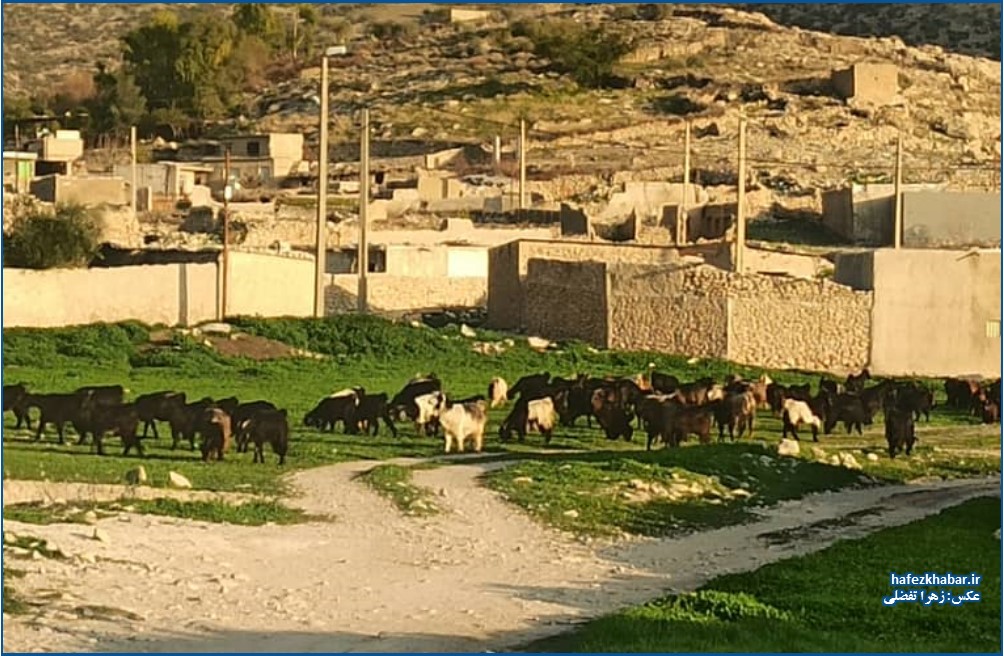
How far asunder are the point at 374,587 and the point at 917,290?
20.6 metres

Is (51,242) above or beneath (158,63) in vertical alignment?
beneath

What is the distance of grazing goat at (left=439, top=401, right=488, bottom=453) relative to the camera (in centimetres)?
1983

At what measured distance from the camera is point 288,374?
26219 mm

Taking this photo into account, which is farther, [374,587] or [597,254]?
[597,254]

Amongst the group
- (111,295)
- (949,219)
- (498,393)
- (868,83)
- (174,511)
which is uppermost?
(868,83)

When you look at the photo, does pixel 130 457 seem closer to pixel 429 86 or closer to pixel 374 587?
pixel 374 587

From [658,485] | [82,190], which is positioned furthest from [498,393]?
[82,190]

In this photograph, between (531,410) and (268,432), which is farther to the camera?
(531,410)

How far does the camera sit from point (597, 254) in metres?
35.8

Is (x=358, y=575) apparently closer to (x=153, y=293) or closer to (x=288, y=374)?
(x=288, y=374)

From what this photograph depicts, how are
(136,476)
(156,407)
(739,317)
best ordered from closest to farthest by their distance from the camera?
(136,476)
(156,407)
(739,317)

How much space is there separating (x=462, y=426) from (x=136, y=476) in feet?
16.0

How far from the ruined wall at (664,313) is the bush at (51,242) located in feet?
29.8

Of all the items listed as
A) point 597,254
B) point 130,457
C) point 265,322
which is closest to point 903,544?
point 130,457
